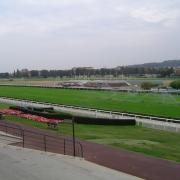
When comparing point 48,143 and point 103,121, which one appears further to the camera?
point 103,121

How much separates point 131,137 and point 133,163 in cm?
935

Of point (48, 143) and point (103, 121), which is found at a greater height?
point (48, 143)

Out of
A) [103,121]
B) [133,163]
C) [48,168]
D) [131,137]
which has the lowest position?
[131,137]

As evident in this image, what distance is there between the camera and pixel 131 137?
88.0 feet

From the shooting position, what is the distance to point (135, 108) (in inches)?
1924

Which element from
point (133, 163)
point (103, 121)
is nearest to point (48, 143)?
point (133, 163)

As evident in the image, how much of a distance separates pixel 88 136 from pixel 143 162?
8845mm

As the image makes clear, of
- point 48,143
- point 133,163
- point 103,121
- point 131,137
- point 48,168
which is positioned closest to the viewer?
point 48,168

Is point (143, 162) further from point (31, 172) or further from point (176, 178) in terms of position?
point (31, 172)

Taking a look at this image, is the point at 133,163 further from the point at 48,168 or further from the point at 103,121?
the point at 103,121

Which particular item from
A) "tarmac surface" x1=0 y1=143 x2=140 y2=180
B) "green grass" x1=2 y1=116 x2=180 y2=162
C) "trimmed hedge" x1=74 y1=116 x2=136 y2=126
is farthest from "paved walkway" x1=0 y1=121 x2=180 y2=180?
"trimmed hedge" x1=74 y1=116 x2=136 y2=126

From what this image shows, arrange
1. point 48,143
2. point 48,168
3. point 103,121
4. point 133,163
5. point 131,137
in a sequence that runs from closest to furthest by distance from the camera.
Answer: point 48,168, point 133,163, point 48,143, point 131,137, point 103,121

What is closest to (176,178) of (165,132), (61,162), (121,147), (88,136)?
(61,162)

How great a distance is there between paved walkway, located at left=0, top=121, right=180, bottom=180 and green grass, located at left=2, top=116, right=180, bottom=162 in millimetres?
1290
